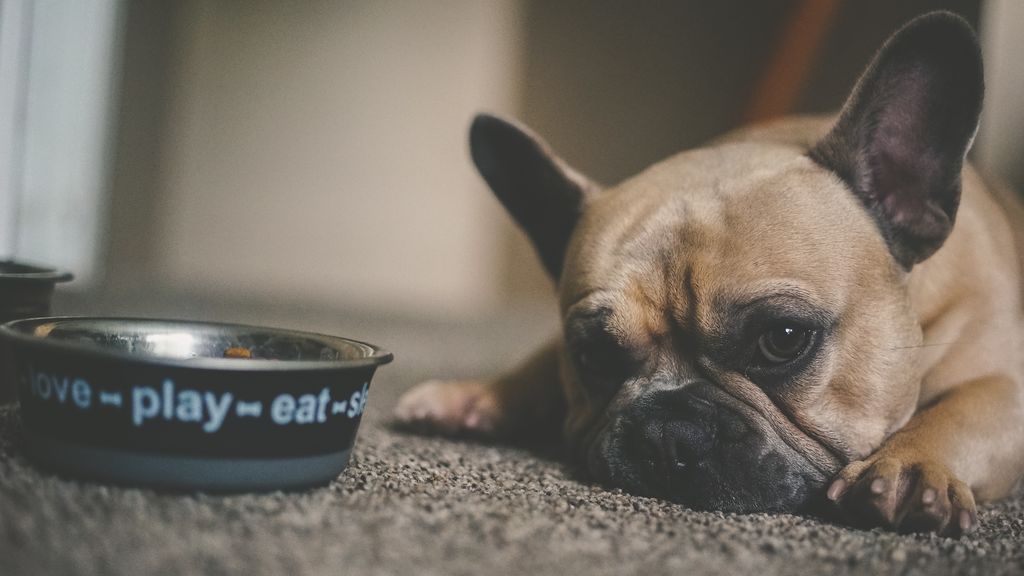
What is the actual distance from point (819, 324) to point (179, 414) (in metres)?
0.60

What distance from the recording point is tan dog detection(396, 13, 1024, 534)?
92 centimetres

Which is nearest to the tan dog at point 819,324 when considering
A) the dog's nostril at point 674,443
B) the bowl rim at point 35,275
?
the dog's nostril at point 674,443

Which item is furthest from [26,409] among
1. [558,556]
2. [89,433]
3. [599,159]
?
[599,159]

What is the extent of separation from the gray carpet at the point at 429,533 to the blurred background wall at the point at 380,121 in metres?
2.20

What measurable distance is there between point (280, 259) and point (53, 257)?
0.92 meters

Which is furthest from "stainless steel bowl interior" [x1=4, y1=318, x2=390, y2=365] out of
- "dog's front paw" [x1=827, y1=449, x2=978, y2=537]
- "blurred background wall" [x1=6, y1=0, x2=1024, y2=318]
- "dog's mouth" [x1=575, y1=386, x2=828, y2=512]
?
"blurred background wall" [x1=6, y1=0, x2=1024, y2=318]

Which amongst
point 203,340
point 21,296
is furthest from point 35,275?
point 203,340

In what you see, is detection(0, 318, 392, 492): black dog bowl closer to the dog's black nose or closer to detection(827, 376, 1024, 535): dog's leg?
the dog's black nose

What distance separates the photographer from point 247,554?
0.62m

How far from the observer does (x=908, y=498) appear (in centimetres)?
85

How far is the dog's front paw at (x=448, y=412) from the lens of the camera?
4.13 ft

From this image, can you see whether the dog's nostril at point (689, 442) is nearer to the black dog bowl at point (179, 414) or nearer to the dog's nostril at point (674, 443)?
the dog's nostril at point (674, 443)

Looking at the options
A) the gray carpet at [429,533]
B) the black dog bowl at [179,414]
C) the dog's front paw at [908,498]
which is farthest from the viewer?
the dog's front paw at [908,498]

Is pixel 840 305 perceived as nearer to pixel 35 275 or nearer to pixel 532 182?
pixel 532 182
